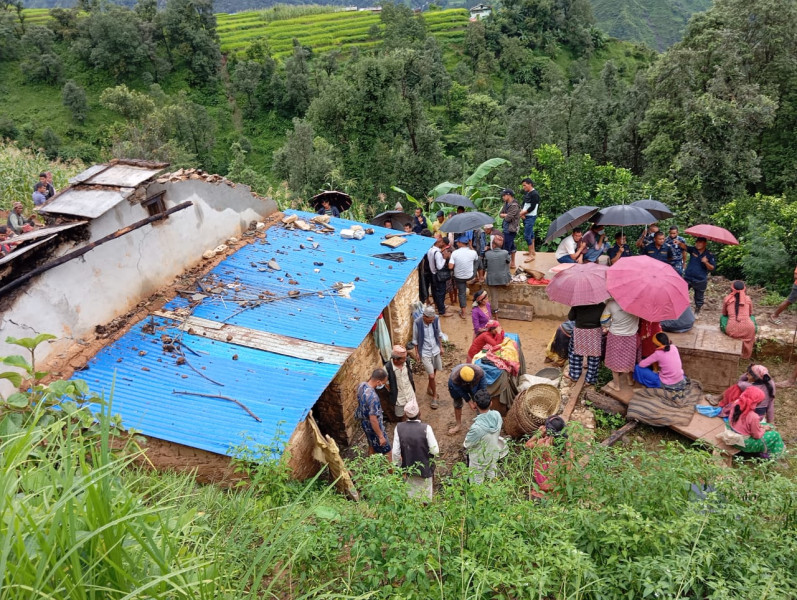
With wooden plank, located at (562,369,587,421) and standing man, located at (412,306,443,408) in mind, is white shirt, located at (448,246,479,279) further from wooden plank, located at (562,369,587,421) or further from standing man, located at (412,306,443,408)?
wooden plank, located at (562,369,587,421)

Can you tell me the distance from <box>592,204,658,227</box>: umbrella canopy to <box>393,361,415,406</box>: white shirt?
14.5 ft

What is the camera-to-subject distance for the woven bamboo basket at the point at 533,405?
270 inches

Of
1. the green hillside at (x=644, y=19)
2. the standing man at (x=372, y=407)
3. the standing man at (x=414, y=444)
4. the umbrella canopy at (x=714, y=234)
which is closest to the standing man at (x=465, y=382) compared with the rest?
the standing man at (x=372, y=407)

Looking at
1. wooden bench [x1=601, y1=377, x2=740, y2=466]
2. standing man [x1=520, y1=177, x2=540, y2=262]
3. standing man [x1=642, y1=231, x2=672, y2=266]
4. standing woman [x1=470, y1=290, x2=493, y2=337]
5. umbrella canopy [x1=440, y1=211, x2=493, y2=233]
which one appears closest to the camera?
wooden bench [x1=601, y1=377, x2=740, y2=466]

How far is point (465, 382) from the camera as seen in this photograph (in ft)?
22.4

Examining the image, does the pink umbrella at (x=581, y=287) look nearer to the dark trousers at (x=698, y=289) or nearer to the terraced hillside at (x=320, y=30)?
the dark trousers at (x=698, y=289)

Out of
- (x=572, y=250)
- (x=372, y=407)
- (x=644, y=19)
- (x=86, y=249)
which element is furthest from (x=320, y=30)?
(x=372, y=407)

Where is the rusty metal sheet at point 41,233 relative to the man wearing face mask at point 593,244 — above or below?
above

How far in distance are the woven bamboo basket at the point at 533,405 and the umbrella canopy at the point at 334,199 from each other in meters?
6.57

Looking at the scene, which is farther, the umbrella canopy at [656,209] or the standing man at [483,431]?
the umbrella canopy at [656,209]

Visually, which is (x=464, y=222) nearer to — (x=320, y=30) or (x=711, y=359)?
(x=711, y=359)

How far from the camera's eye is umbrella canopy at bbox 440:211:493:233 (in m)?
9.63

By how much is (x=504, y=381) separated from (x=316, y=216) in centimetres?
514

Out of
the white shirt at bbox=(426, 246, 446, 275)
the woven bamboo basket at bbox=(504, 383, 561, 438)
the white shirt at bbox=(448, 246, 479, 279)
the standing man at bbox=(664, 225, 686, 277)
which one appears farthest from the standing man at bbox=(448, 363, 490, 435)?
the standing man at bbox=(664, 225, 686, 277)
